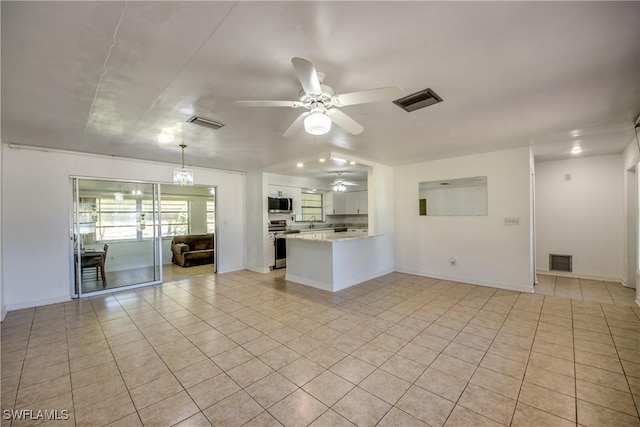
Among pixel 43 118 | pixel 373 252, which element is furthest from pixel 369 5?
pixel 373 252

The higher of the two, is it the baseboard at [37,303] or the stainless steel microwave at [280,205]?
the stainless steel microwave at [280,205]

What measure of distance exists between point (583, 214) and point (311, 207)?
640 centimetres

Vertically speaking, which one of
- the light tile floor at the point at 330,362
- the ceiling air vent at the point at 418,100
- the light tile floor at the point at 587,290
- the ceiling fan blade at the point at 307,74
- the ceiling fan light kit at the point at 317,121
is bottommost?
the light tile floor at the point at 587,290

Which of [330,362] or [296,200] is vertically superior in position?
[296,200]

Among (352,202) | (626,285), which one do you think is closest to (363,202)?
(352,202)

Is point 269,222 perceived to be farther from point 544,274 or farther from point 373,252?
point 544,274

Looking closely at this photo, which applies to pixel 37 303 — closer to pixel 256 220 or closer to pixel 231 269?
pixel 231 269

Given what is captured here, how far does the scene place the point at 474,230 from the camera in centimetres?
496

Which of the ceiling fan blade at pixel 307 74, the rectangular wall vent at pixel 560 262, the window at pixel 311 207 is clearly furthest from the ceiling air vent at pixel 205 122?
the rectangular wall vent at pixel 560 262

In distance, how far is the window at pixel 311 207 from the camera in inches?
323

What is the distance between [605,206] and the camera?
5.01 metres

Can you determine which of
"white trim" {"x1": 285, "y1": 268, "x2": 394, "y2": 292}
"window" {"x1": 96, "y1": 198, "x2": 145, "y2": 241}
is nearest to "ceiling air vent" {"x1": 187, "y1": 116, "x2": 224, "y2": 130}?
"white trim" {"x1": 285, "y1": 268, "x2": 394, "y2": 292}

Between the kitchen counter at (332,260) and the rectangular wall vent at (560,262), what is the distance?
3.57m

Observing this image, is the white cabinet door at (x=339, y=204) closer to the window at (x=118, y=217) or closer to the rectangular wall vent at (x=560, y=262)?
the window at (x=118, y=217)
